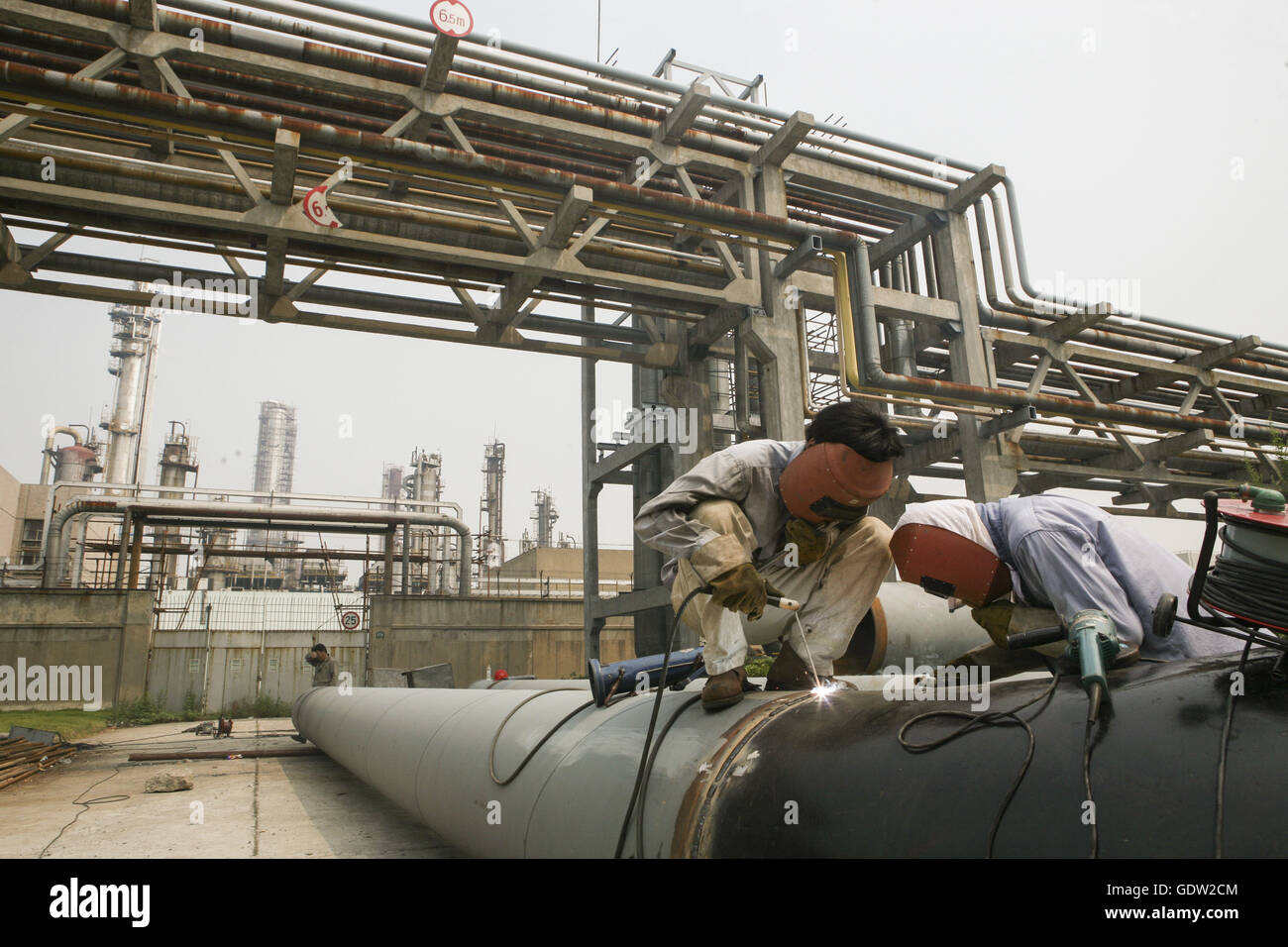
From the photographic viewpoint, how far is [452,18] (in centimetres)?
655

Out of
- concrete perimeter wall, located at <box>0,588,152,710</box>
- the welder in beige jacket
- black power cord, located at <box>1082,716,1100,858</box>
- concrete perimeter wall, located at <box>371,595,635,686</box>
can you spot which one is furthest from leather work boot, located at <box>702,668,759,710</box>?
concrete perimeter wall, located at <box>0,588,152,710</box>

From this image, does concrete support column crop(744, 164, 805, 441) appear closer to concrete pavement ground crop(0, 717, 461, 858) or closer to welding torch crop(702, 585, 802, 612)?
concrete pavement ground crop(0, 717, 461, 858)

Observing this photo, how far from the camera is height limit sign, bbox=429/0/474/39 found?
650 cm

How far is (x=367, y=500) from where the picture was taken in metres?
17.7

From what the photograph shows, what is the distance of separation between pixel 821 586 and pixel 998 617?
669 millimetres

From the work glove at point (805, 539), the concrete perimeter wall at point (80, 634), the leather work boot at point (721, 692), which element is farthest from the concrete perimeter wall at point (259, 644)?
the leather work boot at point (721, 692)

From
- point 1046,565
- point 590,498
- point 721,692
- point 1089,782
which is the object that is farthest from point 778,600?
point 590,498

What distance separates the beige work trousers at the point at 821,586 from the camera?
8.17 feet

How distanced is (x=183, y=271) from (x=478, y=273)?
2.76 m

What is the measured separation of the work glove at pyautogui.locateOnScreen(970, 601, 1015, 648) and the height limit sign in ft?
20.9

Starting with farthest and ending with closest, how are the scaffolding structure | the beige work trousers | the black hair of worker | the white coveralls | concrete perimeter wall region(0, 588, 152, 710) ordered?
1. concrete perimeter wall region(0, 588, 152, 710)
2. the scaffolding structure
3. the beige work trousers
4. the white coveralls
5. the black hair of worker

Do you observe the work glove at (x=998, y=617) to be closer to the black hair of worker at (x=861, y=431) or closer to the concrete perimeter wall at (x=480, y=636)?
the black hair of worker at (x=861, y=431)
